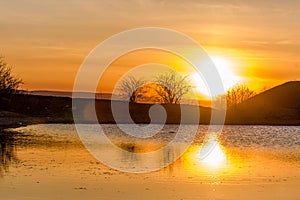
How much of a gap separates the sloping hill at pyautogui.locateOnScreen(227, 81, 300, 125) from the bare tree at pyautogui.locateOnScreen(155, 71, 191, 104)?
1113cm

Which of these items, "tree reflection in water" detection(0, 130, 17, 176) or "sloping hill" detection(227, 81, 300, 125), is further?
"sloping hill" detection(227, 81, 300, 125)

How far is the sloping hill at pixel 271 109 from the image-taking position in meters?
123

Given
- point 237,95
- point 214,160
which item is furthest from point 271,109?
point 214,160

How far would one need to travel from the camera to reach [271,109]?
136 m

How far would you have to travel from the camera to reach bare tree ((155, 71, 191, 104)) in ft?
418

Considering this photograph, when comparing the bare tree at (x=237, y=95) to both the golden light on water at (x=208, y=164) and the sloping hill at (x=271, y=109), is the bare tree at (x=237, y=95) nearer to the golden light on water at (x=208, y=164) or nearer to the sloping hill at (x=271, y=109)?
the sloping hill at (x=271, y=109)

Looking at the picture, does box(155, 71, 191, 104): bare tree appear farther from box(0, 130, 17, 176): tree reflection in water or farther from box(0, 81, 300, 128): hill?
box(0, 130, 17, 176): tree reflection in water

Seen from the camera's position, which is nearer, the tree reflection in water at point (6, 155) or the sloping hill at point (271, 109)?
the tree reflection in water at point (6, 155)

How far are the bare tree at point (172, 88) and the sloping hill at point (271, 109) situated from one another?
36.5 ft

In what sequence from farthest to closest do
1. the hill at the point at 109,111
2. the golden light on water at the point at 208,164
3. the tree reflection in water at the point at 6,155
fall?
the hill at the point at 109,111 → the golden light on water at the point at 208,164 → the tree reflection in water at the point at 6,155

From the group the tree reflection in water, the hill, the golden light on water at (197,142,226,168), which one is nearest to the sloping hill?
the hill

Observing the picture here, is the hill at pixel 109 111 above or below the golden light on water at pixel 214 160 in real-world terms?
above

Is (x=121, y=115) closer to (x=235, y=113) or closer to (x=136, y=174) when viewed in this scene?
(x=235, y=113)

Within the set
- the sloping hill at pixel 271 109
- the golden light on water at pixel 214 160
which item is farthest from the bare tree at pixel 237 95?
the golden light on water at pixel 214 160
